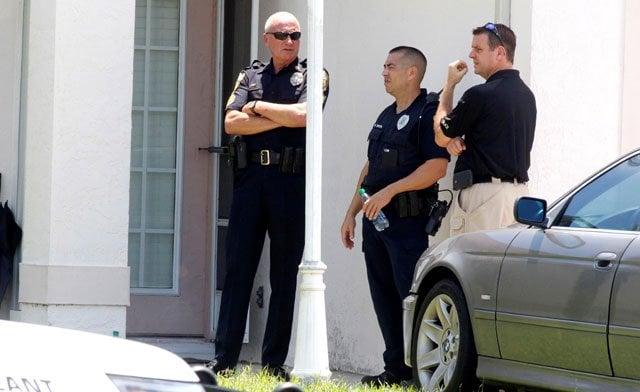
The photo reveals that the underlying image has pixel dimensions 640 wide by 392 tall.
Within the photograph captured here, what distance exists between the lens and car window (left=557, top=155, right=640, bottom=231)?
636 cm

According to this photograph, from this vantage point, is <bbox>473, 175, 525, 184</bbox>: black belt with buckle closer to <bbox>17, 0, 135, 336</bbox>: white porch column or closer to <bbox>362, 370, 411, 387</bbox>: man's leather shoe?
<bbox>362, 370, 411, 387</bbox>: man's leather shoe

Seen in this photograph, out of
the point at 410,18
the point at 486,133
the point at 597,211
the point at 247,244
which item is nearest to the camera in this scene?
the point at 597,211

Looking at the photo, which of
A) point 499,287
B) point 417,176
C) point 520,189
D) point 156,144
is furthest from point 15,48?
point 499,287

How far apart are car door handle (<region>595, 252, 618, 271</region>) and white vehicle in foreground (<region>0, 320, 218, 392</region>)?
8.84 ft

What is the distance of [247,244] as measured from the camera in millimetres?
8672

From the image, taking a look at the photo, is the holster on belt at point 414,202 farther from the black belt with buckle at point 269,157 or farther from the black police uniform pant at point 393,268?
the black belt with buckle at point 269,157

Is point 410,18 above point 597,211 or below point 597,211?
above

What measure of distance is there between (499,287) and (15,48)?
14.4 feet

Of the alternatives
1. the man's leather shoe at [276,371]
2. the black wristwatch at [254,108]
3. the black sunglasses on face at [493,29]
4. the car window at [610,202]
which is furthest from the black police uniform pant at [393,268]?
the car window at [610,202]

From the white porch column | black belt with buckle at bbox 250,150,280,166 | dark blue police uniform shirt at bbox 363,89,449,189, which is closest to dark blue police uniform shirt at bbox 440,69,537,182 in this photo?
dark blue police uniform shirt at bbox 363,89,449,189

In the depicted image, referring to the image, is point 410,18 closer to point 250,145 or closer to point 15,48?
point 250,145

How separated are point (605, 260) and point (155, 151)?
17.6 feet

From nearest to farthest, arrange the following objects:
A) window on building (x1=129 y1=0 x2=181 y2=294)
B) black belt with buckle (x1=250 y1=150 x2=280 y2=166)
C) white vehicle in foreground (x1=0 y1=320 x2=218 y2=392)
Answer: white vehicle in foreground (x1=0 y1=320 x2=218 y2=392) → black belt with buckle (x1=250 y1=150 x2=280 y2=166) → window on building (x1=129 y1=0 x2=181 y2=294)

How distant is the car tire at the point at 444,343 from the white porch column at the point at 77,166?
92.9 inches
